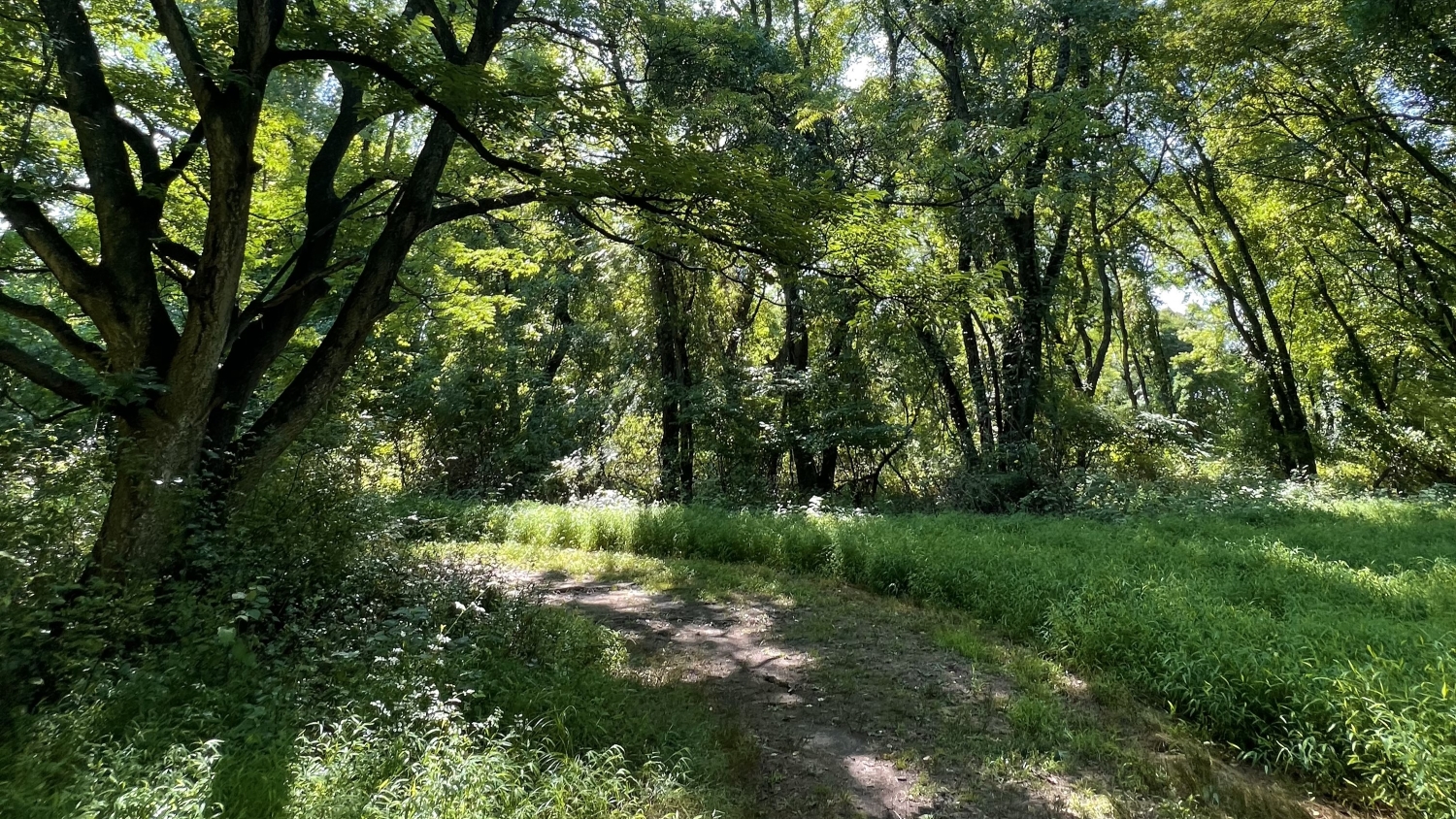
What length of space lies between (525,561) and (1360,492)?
50.9 feet

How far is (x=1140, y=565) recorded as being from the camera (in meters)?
6.78

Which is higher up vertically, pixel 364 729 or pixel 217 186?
pixel 217 186

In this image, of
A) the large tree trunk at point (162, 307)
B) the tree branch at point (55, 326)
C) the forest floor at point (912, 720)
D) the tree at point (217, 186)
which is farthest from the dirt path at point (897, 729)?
the tree branch at point (55, 326)

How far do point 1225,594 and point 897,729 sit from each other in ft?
11.8

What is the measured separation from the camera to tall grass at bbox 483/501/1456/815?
11.5 ft

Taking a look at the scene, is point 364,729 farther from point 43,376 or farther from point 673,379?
point 673,379

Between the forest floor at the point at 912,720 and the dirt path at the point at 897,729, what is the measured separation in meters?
0.01

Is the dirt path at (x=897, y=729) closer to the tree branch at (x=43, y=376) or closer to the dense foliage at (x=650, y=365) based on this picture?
the dense foliage at (x=650, y=365)

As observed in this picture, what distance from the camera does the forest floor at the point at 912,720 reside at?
342 cm

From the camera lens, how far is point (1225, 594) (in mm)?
5672

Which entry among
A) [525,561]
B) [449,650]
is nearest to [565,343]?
[525,561]

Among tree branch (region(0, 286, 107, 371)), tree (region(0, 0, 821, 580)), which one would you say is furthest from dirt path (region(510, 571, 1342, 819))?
tree branch (region(0, 286, 107, 371))

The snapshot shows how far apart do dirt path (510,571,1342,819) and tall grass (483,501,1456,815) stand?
46 centimetres

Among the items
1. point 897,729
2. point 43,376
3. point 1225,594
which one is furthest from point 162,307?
point 1225,594
